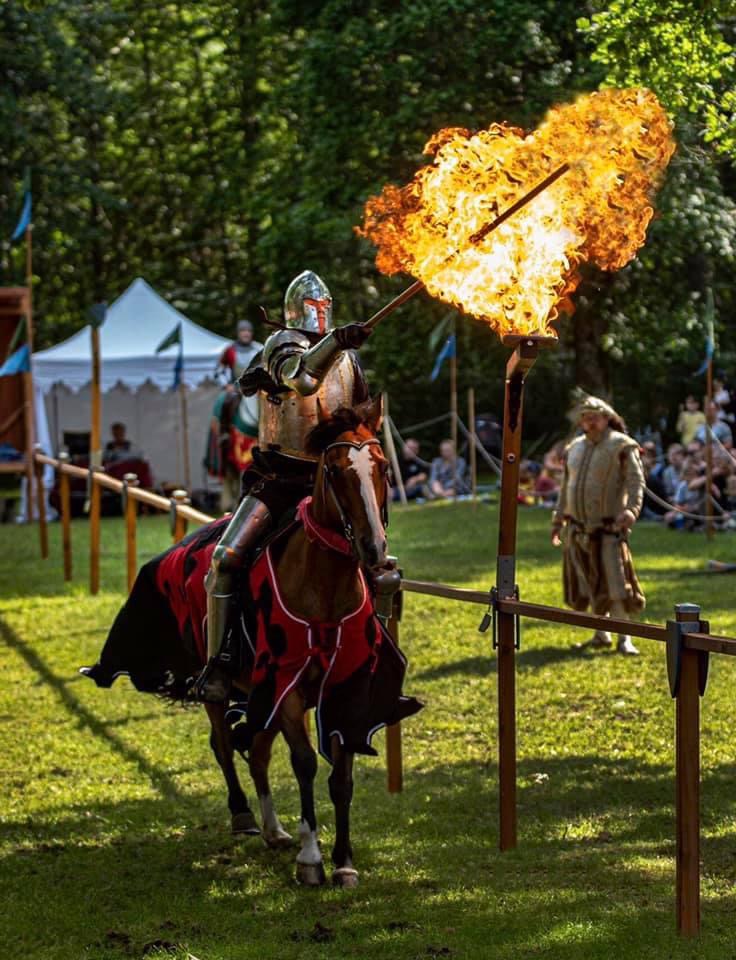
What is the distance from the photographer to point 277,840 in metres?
7.50

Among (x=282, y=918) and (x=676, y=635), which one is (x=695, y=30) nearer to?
(x=676, y=635)

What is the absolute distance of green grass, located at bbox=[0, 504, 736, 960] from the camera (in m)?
6.11

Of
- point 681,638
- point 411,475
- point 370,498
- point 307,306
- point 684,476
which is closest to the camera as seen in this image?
point 681,638

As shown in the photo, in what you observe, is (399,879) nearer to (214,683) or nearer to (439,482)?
(214,683)

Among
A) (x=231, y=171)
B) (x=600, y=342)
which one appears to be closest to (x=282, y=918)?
(x=600, y=342)

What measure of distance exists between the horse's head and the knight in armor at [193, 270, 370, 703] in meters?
0.23

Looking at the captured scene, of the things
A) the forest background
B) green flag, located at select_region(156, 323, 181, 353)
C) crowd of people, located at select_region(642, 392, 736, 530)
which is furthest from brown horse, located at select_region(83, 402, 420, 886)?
green flag, located at select_region(156, 323, 181, 353)

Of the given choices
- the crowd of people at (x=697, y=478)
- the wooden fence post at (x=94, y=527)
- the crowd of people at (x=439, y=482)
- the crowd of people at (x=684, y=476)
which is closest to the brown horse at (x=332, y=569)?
the wooden fence post at (x=94, y=527)

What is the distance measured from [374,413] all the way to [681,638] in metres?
1.62

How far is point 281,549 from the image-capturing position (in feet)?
22.8

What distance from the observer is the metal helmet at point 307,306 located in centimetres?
706

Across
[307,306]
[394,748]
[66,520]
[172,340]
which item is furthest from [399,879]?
[172,340]

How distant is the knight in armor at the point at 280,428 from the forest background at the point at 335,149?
10.5ft

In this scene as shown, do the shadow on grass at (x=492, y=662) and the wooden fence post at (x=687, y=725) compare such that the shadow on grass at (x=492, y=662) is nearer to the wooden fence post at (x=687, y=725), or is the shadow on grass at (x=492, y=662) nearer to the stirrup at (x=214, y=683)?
the stirrup at (x=214, y=683)
